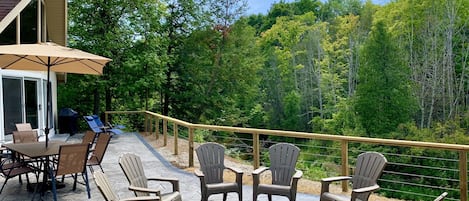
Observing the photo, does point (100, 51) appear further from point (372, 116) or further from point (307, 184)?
point (372, 116)

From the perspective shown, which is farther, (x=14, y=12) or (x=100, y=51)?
(x=100, y=51)

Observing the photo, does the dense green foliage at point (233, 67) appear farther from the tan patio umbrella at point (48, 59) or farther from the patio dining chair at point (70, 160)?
the patio dining chair at point (70, 160)

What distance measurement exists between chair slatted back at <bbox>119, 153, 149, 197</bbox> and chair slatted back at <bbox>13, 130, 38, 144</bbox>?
11.1 feet

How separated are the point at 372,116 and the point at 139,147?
13.4 m

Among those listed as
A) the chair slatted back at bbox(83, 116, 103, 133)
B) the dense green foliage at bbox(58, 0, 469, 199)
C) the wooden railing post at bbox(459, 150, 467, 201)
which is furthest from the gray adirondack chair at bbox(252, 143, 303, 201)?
the dense green foliage at bbox(58, 0, 469, 199)

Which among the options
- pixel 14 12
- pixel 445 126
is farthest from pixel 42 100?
pixel 445 126

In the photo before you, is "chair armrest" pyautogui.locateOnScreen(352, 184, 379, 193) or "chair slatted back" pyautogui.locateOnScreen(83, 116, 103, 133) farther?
"chair slatted back" pyautogui.locateOnScreen(83, 116, 103, 133)

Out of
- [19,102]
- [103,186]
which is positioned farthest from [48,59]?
[19,102]

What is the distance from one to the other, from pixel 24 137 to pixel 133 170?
3.53 meters

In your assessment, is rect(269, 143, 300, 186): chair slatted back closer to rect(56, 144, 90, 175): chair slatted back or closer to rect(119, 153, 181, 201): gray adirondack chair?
rect(119, 153, 181, 201): gray adirondack chair

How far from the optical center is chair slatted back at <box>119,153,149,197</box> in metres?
3.71

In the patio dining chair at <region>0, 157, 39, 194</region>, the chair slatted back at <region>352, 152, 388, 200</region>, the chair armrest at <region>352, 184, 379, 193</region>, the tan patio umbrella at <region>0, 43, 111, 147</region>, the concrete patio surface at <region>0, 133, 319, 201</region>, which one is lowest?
the concrete patio surface at <region>0, 133, 319, 201</region>

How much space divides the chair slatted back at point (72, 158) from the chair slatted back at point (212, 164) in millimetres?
1437

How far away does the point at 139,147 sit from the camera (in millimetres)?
9773
